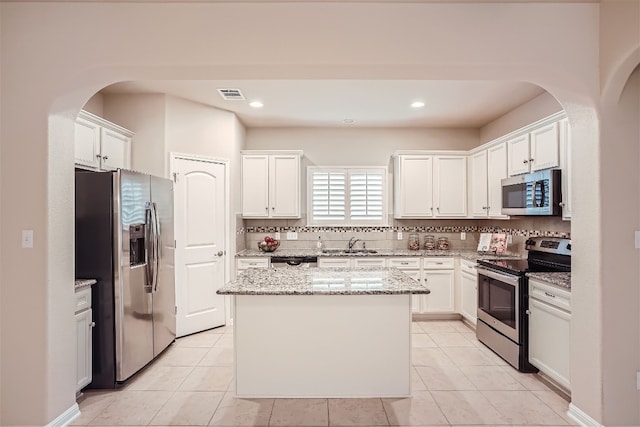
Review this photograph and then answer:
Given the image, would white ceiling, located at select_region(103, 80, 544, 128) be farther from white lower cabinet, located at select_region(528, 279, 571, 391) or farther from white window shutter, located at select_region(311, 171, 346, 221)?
white lower cabinet, located at select_region(528, 279, 571, 391)

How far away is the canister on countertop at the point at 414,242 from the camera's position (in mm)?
5295

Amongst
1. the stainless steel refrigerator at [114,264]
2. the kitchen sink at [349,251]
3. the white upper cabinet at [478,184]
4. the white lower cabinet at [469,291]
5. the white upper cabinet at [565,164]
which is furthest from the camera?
the kitchen sink at [349,251]

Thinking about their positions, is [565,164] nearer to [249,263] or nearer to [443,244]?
[443,244]

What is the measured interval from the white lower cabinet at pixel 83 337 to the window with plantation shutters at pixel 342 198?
3.11 meters

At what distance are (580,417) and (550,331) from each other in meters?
0.63

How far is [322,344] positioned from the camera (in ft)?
8.82

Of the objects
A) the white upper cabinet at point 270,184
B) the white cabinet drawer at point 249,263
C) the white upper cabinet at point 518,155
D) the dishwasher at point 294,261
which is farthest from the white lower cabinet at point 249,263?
the white upper cabinet at point 518,155

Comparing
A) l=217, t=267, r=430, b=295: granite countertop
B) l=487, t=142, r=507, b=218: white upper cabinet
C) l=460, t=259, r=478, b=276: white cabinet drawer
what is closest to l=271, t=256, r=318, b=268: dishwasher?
l=217, t=267, r=430, b=295: granite countertop

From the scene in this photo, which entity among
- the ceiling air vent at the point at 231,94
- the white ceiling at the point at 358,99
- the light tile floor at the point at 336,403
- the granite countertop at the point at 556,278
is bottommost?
the light tile floor at the point at 336,403

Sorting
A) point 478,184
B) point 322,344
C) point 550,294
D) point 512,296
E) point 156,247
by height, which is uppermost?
point 478,184

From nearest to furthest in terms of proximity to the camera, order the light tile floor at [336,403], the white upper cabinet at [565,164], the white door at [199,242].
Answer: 1. the light tile floor at [336,403]
2. the white upper cabinet at [565,164]
3. the white door at [199,242]

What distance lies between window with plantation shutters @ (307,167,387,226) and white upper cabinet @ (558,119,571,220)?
97.3 inches

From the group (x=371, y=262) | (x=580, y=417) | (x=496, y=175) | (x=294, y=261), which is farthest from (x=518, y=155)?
(x=294, y=261)

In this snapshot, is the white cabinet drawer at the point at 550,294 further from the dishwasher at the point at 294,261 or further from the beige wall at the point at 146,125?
the beige wall at the point at 146,125
